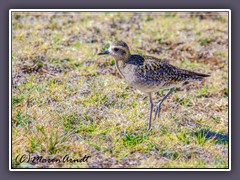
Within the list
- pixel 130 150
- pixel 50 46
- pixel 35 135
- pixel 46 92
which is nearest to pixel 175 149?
pixel 130 150

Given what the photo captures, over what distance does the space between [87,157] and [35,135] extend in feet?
2.97

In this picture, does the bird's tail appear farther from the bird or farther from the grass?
the grass

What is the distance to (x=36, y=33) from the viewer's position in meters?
11.9

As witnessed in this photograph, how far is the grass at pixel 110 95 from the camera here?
810 centimetres

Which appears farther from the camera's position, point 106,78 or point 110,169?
point 106,78

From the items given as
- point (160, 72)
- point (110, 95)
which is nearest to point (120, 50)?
point (160, 72)

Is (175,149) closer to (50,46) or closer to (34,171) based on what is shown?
(34,171)

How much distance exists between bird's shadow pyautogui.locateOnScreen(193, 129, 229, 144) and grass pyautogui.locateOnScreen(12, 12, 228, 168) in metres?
0.02

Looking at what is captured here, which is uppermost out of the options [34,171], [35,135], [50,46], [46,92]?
[50,46]

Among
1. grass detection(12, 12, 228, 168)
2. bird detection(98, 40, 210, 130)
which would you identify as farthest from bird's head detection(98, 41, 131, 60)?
grass detection(12, 12, 228, 168)

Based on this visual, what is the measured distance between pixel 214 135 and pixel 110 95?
2.19m

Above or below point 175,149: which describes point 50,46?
above

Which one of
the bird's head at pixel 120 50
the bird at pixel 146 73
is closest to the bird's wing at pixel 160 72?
the bird at pixel 146 73
